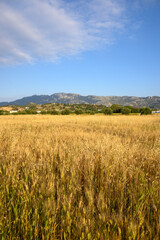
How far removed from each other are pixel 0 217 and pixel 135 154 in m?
2.83

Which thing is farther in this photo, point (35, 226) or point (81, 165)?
point (81, 165)

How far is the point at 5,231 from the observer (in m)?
1.32

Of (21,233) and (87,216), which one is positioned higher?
(87,216)

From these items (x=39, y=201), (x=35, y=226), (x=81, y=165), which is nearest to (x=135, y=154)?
(x=81, y=165)

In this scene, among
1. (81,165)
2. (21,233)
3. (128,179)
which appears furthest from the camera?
(81,165)

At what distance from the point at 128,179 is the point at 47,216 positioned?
Answer: 4.86 ft

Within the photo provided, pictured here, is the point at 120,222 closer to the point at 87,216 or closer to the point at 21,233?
the point at 87,216

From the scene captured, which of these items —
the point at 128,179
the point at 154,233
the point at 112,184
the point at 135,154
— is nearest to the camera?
the point at 154,233

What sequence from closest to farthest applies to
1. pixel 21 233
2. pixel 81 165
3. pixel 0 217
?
pixel 21 233 → pixel 0 217 → pixel 81 165

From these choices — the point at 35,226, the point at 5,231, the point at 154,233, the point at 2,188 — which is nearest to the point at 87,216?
the point at 35,226

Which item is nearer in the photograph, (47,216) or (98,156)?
(47,216)

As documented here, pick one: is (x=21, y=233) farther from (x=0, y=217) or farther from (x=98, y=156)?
(x=98, y=156)

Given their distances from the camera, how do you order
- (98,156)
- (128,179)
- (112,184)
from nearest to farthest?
1. (112,184)
2. (128,179)
3. (98,156)

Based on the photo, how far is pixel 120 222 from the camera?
4.38ft
